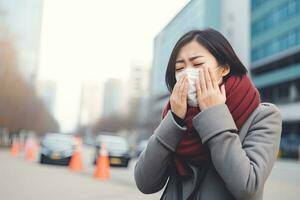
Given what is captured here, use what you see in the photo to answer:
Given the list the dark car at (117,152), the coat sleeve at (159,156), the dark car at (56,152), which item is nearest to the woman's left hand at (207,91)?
the coat sleeve at (159,156)

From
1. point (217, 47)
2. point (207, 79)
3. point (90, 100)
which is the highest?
point (90, 100)

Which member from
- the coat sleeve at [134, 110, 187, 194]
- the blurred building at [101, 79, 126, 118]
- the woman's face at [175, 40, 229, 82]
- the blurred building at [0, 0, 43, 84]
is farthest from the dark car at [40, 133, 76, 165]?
the blurred building at [101, 79, 126, 118]

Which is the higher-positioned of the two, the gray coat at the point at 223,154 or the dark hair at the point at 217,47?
the dark hair at the point at 217,47

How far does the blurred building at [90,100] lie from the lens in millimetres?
168700

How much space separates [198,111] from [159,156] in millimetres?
215

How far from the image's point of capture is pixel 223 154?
Result: 1.24m

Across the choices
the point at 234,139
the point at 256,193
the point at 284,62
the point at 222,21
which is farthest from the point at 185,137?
the point at 222,21

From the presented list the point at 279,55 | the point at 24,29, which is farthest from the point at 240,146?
the point at 24,29

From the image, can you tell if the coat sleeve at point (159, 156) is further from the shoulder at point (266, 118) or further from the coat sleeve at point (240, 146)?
the shoulder at point (266, 118)

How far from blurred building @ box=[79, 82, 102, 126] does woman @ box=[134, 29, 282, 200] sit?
163m

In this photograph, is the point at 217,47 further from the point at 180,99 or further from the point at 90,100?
the point at 90,100

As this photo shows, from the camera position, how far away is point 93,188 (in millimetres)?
9273

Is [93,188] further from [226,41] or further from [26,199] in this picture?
[226,41]

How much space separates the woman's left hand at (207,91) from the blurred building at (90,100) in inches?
6430
